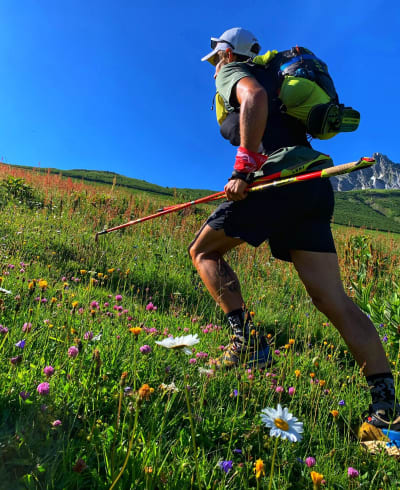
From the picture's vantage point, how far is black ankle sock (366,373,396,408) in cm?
212

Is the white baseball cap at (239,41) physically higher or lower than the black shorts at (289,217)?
higher

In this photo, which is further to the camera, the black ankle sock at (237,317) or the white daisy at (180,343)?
the black ankle sock at (237,317)

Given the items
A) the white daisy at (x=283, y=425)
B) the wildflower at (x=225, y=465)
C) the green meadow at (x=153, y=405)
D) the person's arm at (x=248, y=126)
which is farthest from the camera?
the person's arm at (x=248, y=126)

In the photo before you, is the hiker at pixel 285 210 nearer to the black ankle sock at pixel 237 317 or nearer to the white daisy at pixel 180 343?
the black ankle sock at pixel 237 317

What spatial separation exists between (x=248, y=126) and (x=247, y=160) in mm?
214

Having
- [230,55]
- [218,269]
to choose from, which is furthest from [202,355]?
[230,55]

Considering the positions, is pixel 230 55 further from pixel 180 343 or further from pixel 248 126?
pixel 180 343

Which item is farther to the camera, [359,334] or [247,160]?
[247,160]

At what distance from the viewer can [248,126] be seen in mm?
2295

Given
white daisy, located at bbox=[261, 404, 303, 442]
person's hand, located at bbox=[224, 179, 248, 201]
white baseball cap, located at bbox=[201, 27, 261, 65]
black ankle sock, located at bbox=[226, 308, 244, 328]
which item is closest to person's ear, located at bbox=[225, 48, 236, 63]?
white baseball cap, located at bbox=[201, 27, 261, 65]

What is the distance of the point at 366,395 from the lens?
272cm

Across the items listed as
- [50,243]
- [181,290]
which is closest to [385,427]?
[181,290]

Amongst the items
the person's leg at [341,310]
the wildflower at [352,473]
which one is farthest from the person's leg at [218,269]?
the wildflower at [352,473]

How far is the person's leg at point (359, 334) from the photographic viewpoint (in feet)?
6.94
